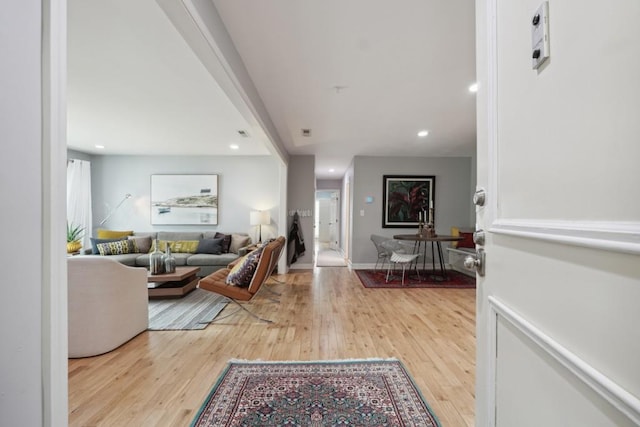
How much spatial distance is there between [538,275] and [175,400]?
6.31 feet

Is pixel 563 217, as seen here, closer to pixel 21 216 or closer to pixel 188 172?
pixel 21 216

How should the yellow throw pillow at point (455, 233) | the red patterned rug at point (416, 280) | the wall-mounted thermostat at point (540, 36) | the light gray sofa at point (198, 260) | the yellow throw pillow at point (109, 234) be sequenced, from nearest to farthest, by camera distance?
the wall-mounted thermostat at point (540, 36), the red patterned rug at point (416, 280), the light gray sofa at point (198, 260), the yellow throw pillow at point (109, 234), the yellow throw pillow at point (455, 233)

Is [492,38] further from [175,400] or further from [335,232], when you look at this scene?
[335,232]

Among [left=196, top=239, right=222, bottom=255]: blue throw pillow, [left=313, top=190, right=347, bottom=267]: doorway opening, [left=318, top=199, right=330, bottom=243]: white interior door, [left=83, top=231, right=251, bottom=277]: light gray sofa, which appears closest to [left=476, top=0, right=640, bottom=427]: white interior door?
[left=83, top=231, right=251, bottom=277]: light gray sofa

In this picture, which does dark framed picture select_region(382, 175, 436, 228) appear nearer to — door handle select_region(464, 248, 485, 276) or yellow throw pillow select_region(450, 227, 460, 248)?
yellow throw pillow select_region(450, 227, 460, 248)

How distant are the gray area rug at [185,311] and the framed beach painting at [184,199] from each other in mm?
2296

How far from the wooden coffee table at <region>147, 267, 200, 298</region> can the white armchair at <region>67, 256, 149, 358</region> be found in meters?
1.08

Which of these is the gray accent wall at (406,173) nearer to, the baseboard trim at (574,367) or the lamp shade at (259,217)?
the lamp shade at (259,217)

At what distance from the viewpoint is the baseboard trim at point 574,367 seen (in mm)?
406

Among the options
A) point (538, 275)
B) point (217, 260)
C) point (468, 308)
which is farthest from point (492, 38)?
point (217, 260)

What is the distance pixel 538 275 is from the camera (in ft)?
2.03

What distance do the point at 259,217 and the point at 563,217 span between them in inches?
200

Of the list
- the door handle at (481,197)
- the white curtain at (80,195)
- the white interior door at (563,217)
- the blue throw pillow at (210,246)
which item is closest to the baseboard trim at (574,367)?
the white interior door at (563,217)

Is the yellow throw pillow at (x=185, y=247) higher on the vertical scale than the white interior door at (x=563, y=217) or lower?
lower
